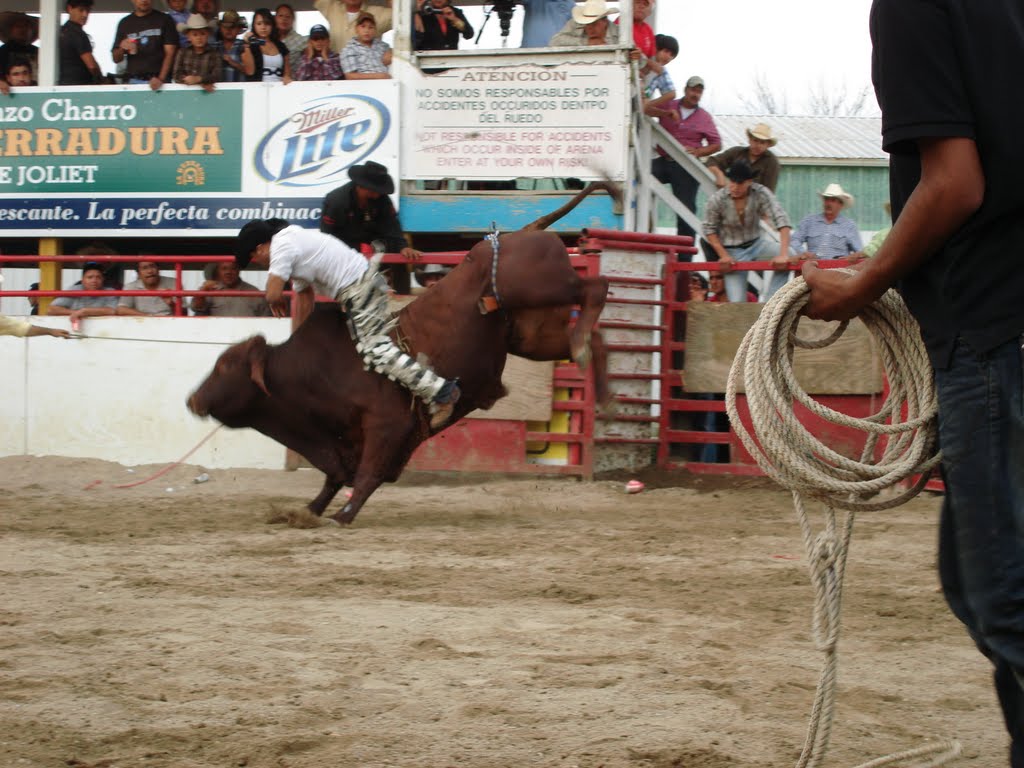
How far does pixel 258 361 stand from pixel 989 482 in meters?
5.87

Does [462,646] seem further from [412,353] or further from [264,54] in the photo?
[264,54]

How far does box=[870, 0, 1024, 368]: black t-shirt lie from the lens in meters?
2.15

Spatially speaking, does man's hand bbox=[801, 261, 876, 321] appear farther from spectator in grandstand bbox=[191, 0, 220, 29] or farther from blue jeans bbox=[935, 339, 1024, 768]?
spectator in grandstand bbox=[191, 0, 220, 29]

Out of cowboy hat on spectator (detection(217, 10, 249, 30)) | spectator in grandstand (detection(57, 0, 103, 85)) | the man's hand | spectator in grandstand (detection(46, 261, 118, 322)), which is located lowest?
spectator in grandstand (detection(46, 261, 118, 322))

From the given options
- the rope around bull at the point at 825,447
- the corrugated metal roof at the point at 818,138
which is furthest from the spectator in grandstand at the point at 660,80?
the corrugated metal roof at the point at 818,138

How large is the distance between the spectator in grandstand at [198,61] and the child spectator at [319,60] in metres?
0.78

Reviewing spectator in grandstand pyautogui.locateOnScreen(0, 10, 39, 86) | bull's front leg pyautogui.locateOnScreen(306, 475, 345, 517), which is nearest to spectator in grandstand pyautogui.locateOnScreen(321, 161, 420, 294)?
bull's front leg pyautogui.locateOnScreen(306, 475, 345, 517)

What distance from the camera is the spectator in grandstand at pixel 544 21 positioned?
37.5 ft

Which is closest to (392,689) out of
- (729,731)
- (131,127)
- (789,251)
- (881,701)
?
(729,731)

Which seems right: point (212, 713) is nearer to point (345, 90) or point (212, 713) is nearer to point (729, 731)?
point (729, 731)

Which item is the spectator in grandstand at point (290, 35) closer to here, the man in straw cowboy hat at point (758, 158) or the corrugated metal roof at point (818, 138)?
the man in straw cowboy hat at point (758, 158)

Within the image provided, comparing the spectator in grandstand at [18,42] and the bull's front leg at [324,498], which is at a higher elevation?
the spectator in grandstand at [18,42]

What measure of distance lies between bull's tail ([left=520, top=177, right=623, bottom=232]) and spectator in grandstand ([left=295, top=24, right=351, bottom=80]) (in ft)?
9.26

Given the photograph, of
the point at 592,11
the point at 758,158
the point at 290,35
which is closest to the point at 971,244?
the point at 592,11
